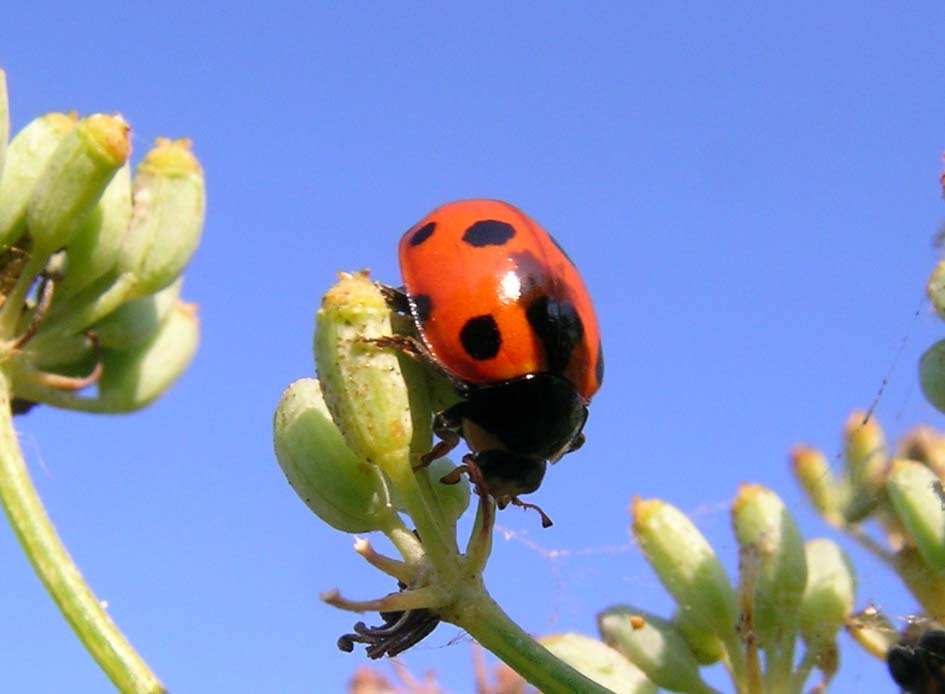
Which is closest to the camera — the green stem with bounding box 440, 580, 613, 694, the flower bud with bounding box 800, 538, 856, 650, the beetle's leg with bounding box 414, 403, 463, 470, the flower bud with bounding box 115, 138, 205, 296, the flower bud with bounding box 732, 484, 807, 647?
the green stem with bounding box 440, 580, 613, 694

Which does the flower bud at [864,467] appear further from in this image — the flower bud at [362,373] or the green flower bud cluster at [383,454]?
the flower bud at [362,373]

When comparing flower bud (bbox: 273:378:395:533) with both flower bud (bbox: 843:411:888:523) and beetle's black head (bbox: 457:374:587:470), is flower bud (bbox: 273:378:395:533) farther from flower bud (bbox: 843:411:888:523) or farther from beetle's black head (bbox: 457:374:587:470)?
flower bud (bbox: 843:411:888:523)

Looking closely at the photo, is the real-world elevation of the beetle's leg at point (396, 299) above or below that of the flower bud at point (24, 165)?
below

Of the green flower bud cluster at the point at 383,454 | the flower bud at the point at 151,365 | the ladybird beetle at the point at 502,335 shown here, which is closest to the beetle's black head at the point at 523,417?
the ladybird beetle at the point at 502,335

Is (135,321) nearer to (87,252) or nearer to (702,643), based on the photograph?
(87,252)

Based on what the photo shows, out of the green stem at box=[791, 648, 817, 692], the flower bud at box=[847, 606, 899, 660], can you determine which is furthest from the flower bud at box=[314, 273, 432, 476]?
the flower bud at box=[847, 606, 899, 660]

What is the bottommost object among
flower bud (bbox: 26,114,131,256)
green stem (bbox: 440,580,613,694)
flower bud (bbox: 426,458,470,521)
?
green stem (bbox: 440,580,613,694)

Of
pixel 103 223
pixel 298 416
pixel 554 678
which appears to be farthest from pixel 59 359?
pixel 554 678
